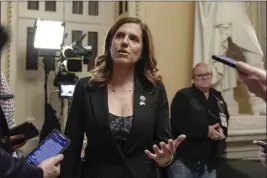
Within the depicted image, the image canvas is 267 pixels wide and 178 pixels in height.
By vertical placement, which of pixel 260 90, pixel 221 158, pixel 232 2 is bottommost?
pixel 221 158

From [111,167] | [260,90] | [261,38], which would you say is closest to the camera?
[260,90]

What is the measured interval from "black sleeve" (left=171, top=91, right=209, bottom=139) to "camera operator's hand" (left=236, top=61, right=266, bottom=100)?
1.59 m

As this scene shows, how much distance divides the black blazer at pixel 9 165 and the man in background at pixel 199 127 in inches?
56.7

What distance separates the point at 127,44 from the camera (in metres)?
1.49

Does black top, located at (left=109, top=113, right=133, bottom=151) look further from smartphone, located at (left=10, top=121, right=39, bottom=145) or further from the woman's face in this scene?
smartphone, located at (left=10, top=121, right=39, bottom=145)

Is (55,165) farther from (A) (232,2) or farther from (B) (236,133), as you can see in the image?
(A) (232,2)

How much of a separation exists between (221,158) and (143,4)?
210cm

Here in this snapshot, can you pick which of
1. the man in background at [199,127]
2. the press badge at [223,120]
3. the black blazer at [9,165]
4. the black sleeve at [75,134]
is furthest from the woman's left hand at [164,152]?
the press badge at [223,120]

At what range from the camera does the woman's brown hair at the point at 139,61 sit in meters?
1.52

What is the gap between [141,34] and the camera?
154cm

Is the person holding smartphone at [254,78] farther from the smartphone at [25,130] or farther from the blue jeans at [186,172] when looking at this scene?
the blue jeans at [186,172]

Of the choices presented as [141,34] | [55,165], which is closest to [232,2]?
[141,34]

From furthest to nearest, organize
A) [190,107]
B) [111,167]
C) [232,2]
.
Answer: [232,2] < [190,107] < [111,167]

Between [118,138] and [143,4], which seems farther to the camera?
[143,4]
